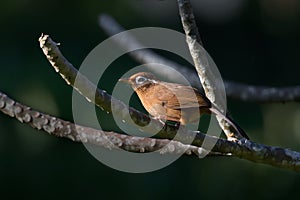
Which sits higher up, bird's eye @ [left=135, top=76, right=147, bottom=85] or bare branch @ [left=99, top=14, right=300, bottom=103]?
bird's eye @ [left=135, top=76, right=147, bottom=85]

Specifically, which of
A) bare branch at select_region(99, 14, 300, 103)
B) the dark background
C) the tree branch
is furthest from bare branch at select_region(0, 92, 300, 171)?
the dark background

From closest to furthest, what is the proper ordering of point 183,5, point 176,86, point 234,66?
1. point 183,5
2. point 176,86
3. point 234,66

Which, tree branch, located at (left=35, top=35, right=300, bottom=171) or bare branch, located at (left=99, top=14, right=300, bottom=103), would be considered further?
bare branch, located at (left=99, top=14, right=300, bottom=103)

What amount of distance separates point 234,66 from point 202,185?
77 centimetres

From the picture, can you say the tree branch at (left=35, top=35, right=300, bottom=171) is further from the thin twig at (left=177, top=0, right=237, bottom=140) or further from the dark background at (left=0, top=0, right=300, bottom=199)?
the dark background at (left=0, top=0, right=300, bottom=199)

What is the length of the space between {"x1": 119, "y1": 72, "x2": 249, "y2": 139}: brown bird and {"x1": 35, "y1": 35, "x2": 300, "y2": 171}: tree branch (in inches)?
10.0

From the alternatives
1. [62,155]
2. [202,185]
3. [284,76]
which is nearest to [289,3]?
[284,76]

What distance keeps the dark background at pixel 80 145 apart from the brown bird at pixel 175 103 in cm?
103

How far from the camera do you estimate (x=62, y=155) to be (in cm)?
384

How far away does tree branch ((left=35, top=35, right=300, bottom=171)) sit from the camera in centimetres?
170

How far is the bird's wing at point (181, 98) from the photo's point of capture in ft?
7.55

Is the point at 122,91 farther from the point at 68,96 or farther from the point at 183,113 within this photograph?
the point at 68,96

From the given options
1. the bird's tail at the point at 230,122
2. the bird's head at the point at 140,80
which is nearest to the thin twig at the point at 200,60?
the bird's tail at the point at 230,122

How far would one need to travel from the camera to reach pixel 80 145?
3.81 metres
